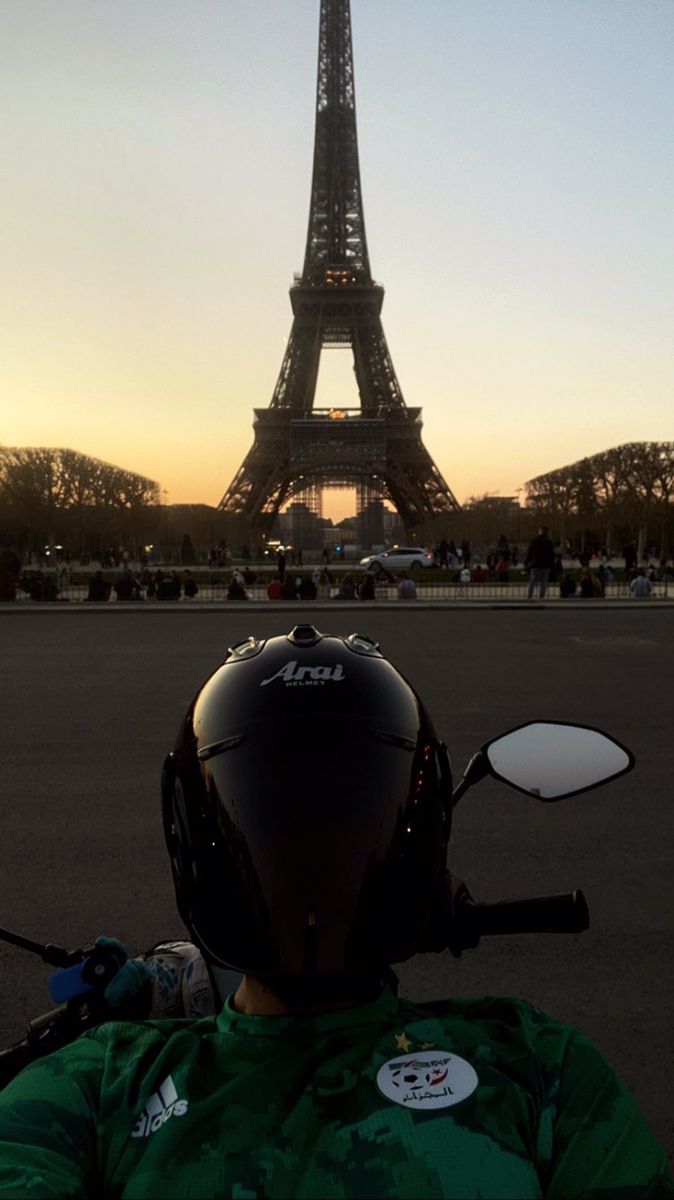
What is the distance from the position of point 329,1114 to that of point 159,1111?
167 millimetres

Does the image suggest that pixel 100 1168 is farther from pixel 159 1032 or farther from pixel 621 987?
pixel 621 987

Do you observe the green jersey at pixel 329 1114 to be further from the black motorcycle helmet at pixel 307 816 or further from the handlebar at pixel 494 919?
the handlebar at pixel 494 919

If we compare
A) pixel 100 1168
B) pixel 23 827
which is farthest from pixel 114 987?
pixel 23 827

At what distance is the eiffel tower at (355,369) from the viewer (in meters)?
57.5

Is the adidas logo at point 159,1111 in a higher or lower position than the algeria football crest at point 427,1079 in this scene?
lower

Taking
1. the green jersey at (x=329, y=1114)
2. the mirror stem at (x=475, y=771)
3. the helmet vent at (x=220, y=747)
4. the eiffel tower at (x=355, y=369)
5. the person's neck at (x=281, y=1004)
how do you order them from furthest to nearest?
the eiffel tower at (x=355, y=369) → the mirror stem at (x=475, y=771) → the helmet vent at (x=220, y=747) → the person's neck at (x=281, y=1004) → the green jersey at (x=329, y=1114)

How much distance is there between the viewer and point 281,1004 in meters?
1.12

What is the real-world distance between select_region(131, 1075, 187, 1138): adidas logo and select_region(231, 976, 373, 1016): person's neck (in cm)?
16

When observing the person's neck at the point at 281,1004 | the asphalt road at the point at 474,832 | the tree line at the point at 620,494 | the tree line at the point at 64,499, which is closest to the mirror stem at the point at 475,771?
the person's neck at the point at 281,1004

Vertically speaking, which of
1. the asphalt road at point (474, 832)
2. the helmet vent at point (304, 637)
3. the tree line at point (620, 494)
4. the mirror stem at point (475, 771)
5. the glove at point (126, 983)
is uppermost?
the tree line at point (620, 494)

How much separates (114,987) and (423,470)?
5869 cm

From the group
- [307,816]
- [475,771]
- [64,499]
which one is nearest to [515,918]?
[475,771]

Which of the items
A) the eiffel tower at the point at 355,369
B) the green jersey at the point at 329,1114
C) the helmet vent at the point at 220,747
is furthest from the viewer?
the eiffel tower at the point at 355,369

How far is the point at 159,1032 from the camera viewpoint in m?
1.05
